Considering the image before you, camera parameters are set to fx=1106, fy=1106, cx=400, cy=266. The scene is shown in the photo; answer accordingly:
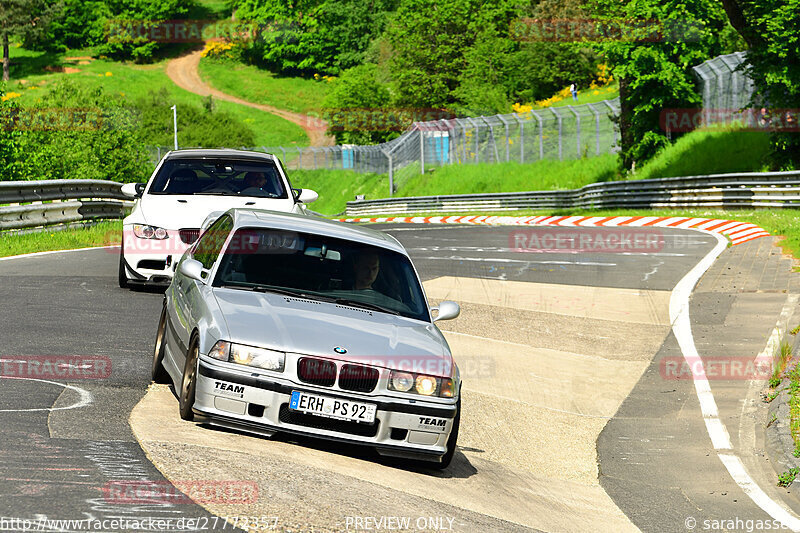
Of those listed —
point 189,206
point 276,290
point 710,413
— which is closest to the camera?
point 276,290

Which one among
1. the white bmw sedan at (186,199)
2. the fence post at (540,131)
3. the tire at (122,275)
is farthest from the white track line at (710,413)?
the fence post at (540,131)

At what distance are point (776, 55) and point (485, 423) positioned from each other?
26510 mm

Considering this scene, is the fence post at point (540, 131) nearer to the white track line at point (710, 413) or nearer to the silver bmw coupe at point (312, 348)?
the white track line at point (710, 413)

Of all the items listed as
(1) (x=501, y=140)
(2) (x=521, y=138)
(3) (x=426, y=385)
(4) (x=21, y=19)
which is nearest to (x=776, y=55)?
(2) (x=521, y=138)

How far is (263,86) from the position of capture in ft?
446

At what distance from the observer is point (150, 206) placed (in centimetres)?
1352

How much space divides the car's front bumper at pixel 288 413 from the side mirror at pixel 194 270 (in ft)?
3.96

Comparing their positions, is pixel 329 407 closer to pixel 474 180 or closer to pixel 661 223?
pixel 661 223

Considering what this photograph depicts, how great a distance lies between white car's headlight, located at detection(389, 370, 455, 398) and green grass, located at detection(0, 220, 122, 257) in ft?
42.1

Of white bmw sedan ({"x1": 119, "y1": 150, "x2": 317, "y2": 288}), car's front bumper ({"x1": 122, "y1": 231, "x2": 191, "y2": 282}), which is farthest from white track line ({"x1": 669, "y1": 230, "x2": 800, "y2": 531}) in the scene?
car's front bumper ({"x1": 122, "y1": 231, "x2": 191, "y2": 282})

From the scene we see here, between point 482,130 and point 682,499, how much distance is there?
170 feet

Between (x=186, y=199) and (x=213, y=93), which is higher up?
(x=213, y=93)

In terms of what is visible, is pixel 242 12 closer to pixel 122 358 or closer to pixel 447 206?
pixel 447 206

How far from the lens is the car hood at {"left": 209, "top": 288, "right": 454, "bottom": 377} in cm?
688
